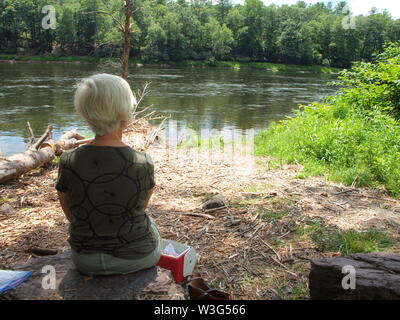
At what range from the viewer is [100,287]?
A: 90.4 inches

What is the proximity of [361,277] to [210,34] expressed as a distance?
238ft

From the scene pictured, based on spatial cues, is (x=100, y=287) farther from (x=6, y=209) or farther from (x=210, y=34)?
(x=210, y=34)

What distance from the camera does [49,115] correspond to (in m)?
16.1

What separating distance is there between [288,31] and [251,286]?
77473mm

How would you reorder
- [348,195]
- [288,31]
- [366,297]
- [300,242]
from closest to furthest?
[366,297], [300,242], [348,195], [288,31]

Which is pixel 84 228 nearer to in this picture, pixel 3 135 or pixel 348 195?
pixel 348 195

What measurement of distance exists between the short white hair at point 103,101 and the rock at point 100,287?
1.04 m

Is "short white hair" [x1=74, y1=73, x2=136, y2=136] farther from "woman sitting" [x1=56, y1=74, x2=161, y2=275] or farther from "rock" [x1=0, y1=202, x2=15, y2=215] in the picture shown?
"rock" [x1=0, y1=202, x2=15, y2=215]

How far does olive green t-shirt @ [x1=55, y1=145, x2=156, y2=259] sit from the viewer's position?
7.24 ft

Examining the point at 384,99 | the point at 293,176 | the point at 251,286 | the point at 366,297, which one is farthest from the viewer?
the point at 384,99

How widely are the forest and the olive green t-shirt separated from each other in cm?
4610

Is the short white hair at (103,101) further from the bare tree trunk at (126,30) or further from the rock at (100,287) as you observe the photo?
the bare tree trunk at (126,30)

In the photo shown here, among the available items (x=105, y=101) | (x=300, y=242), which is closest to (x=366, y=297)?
(x=300, y=242)

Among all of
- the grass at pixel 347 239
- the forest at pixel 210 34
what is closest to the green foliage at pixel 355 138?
the grass at pixel 347 239
